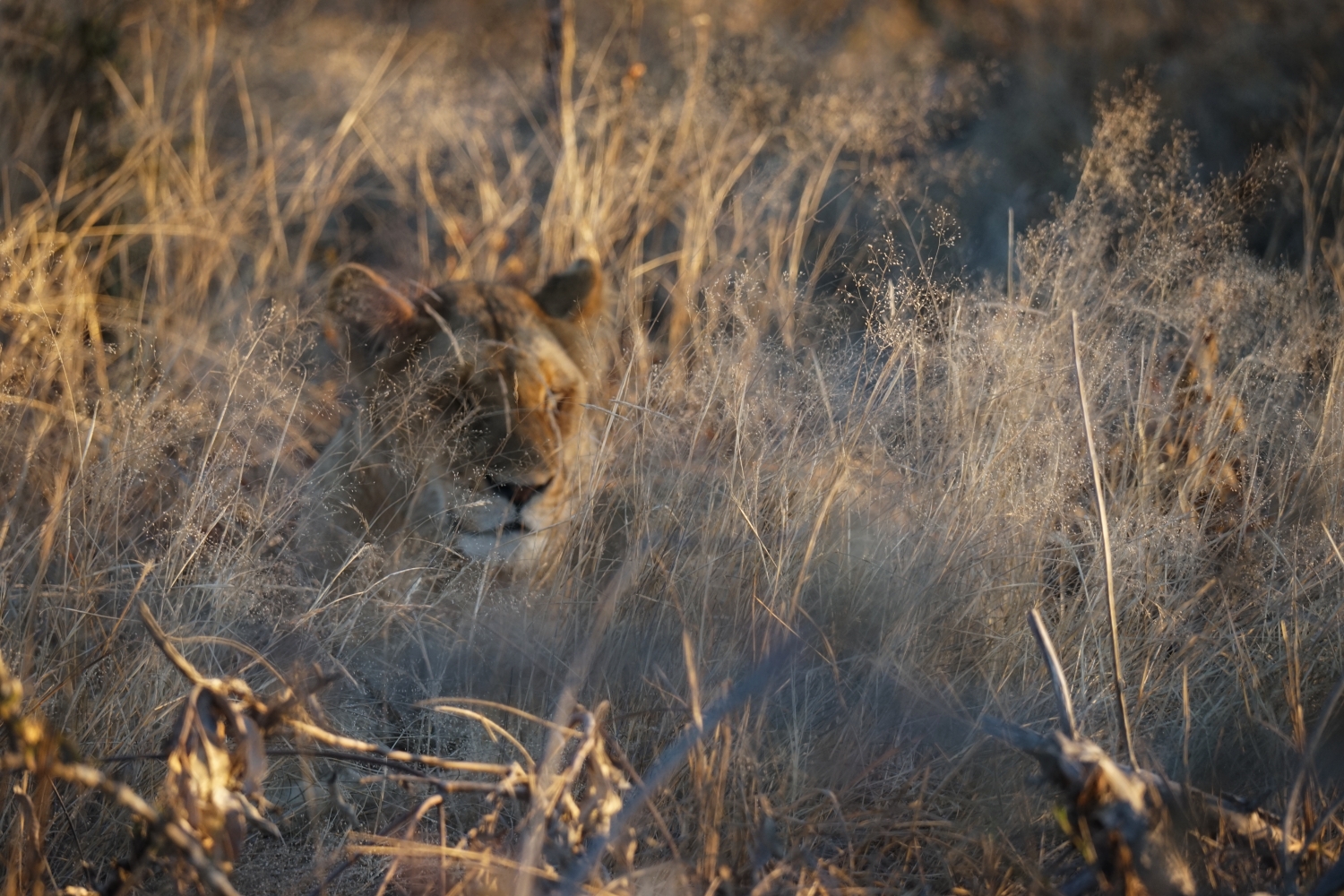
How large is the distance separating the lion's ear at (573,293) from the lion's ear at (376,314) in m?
0.56

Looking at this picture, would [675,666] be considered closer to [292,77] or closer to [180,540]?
[180,540]

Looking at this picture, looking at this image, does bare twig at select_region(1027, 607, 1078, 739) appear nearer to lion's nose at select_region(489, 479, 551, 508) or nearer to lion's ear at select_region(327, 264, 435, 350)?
lion's nose at select_region(489, 479, 551, 508)

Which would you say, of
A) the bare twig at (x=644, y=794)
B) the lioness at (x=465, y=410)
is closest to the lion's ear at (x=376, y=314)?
the lioness at (x=465, y=410)

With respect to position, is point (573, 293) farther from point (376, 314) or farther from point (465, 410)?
point (465, 410)

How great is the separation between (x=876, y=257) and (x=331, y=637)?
6.00 ft

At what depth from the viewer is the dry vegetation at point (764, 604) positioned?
2.04 meters

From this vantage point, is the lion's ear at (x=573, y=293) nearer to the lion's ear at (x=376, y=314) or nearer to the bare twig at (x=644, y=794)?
the lion's ear at (x=376, y=314)

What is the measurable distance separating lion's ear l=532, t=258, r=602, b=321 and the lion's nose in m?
0.90

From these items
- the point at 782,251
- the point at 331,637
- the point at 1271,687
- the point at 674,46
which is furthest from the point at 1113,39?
the point at 331,637

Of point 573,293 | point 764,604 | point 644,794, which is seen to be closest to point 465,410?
point 573,293

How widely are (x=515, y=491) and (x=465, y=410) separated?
0.30 m

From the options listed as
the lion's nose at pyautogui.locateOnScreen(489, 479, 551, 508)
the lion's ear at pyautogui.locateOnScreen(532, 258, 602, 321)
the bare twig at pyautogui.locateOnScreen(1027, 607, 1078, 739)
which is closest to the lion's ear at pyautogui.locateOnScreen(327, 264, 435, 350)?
the lion's ear at pyautogui.locateOnScreen(532, 258, 602, 321)

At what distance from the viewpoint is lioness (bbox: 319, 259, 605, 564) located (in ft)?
10.3

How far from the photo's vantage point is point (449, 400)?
3.39 m
